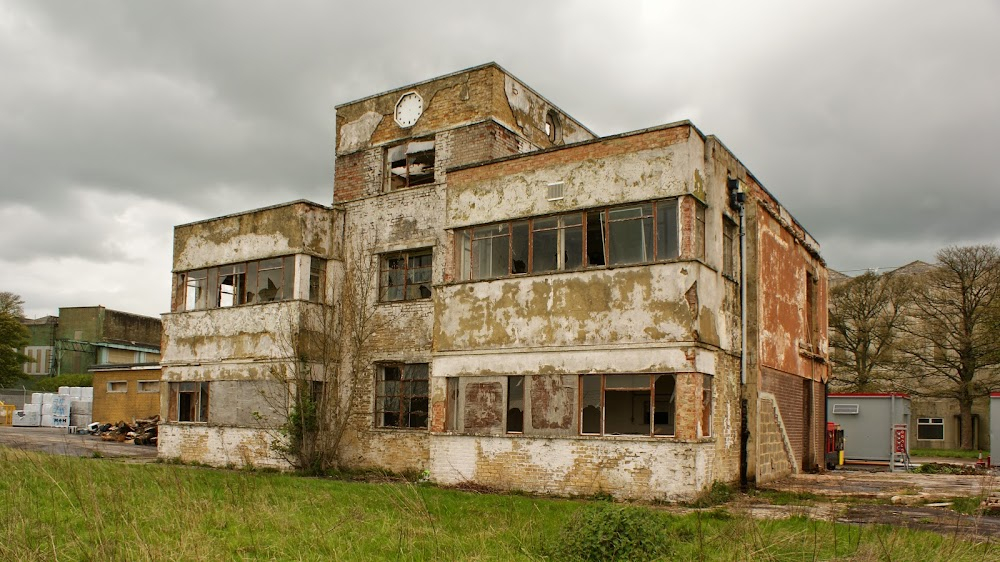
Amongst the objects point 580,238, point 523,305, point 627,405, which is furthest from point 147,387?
point 627,405

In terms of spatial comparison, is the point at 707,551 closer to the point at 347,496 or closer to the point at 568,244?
the point at 347,496

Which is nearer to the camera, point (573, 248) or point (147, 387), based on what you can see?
point (573, 248)

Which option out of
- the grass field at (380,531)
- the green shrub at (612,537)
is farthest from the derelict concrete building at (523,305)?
the green shrub at (612,537)

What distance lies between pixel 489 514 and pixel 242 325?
1166 centimetres

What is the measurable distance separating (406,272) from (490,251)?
10.6 feet

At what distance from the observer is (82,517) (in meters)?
10.8

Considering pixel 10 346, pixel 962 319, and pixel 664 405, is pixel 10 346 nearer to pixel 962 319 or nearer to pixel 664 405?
pixel 664 405

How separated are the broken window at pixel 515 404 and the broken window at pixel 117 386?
1074 inches

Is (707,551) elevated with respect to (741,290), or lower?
lower

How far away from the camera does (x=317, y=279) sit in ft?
68.9

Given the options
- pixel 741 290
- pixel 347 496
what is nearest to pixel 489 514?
pixel 347 496

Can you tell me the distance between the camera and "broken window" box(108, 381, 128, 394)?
37.9 meters

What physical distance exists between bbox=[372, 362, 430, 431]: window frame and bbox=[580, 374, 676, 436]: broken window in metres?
4.68

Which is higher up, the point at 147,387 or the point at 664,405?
the point at 664,405
